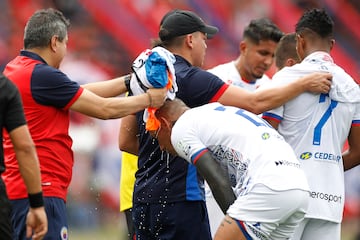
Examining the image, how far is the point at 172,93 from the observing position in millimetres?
6832

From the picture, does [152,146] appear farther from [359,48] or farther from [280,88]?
[359,48]

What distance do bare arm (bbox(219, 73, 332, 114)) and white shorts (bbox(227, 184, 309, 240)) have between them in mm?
1234

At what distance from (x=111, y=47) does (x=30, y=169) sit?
33.3 ft

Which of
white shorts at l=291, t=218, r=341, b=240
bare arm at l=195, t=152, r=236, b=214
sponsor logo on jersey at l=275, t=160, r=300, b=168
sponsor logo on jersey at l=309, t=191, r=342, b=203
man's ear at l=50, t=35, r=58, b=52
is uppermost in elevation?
man's ear at l=50, t=35, r=58, b=52

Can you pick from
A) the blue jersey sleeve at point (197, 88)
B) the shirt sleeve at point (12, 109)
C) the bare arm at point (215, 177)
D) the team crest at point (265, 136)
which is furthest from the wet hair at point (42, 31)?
the team crest at point (265, 136)

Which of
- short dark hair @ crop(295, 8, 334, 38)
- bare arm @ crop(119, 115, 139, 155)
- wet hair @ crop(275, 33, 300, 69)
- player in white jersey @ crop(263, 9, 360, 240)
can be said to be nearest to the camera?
player in white jersey @ crop(263, 9, 360, 240)

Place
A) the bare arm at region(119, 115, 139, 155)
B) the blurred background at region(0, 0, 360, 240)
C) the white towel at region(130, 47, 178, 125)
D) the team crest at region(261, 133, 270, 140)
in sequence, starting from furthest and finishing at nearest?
the blurred background at region(0, 0, 360, 240)
the bare arm at region(119, 115, 139, 155)
the white towel at region(130, 47, 178, 125)
the team crest at region(261, 133, 270, 140)

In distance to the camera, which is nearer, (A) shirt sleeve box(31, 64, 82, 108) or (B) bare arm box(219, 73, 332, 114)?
(A) shirt sleeve box(31, 64, 82, 108)

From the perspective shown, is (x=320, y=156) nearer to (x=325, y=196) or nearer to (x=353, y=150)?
(x=325, y=196)

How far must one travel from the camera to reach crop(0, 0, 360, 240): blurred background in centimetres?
1477

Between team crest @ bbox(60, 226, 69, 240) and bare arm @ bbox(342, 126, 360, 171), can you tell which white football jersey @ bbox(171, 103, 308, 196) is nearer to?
team crest @ bbox(60, 226, 69, 240)

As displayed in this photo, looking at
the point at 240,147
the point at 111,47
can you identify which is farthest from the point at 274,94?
the point at 111,47

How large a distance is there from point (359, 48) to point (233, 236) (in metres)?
11.5

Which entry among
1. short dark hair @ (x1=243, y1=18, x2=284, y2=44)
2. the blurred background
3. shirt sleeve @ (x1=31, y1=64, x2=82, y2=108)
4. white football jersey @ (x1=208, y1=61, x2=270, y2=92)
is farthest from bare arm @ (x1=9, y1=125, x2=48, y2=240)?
the blurred background
